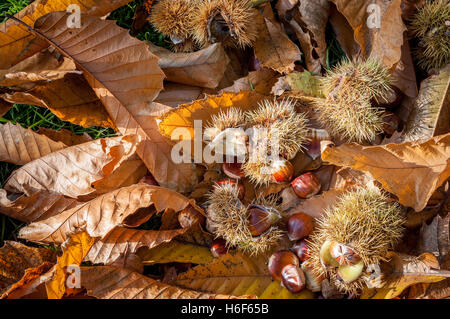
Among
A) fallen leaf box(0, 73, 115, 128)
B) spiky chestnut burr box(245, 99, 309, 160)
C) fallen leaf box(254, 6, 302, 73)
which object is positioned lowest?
fallen leaf box(0, 73, 115, 128)

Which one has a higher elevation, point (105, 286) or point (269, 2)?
point (269, 2)

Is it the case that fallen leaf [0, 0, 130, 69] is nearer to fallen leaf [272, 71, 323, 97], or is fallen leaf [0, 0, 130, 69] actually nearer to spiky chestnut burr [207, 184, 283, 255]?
fallen leaf [272, 71, 323, 97]

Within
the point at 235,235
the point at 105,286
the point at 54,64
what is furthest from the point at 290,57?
→ the point at 105,286

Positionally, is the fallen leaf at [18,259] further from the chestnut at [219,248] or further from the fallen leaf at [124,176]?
the chestnut at [219,248]

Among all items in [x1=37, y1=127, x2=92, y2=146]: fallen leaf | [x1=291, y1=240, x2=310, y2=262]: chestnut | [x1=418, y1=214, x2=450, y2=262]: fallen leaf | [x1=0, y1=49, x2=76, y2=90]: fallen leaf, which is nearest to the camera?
[x1=418, y1=214, x2=450, y2=262]: fallen leaf

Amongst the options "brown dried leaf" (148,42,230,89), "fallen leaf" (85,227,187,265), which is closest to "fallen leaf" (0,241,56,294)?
"fallen leaf" (85,227,187,265)

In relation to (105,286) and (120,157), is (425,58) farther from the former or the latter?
(105,286)
